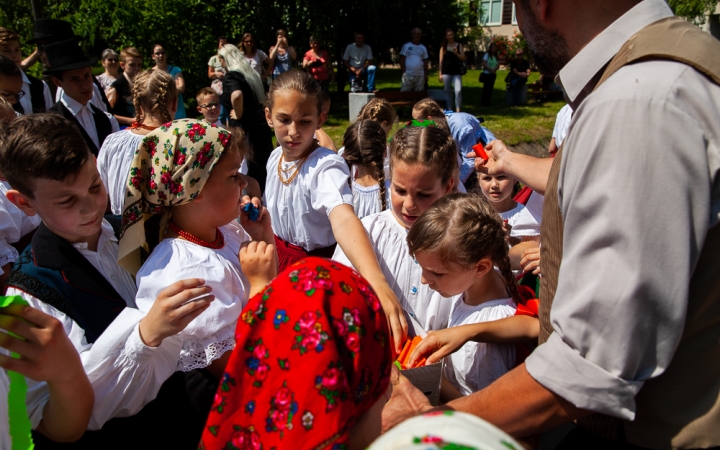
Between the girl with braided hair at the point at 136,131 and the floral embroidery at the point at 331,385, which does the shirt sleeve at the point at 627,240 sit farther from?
the girl with braided hair at the point at 136,131

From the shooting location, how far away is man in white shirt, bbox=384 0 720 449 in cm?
109

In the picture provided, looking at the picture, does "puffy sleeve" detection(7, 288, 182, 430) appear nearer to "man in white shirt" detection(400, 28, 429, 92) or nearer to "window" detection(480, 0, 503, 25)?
"man in white shirt" detection(400, 28, 429, 92)

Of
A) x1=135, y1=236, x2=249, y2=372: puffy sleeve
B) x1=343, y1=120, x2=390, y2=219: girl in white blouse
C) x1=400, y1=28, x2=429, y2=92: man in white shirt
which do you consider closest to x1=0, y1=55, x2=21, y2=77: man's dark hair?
x1=343, y1=120, x2=390, y2=219: girl in white blouse

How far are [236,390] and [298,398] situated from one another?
159mm

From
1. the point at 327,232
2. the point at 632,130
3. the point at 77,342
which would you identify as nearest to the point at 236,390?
the point at 77,342

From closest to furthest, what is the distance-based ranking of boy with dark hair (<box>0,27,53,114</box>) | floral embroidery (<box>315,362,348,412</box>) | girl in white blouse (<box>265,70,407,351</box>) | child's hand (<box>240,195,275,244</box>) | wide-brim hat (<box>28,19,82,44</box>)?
floral embroidery (<box>315,362,348,412</box>) → child's hand (<box>240,195,275,244</box>) → girl in white blouse (<box>265,70,407,351</box>) → boy with dark hair (<box>0,27,53,114</box>) → wide-brim hat (<box>28,19,82,44</box>)

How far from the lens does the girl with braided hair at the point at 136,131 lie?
399cm

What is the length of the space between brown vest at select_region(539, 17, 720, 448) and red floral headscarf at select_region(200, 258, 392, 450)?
0.70 metres

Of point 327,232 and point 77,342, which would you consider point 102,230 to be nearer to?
point 77,342

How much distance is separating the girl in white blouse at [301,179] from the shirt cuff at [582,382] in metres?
1.45

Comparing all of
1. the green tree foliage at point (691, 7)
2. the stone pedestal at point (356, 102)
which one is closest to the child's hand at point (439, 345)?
the stone pedestal at point (356, 102)

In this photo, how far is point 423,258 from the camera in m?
2.14

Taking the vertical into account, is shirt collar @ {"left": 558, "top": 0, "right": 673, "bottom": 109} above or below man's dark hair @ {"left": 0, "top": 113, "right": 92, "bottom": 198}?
above

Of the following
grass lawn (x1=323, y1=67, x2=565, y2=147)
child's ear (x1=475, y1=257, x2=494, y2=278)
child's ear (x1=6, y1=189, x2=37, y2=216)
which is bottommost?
grass lawn (x1=323, y1=67, x2=565, y2=147)
